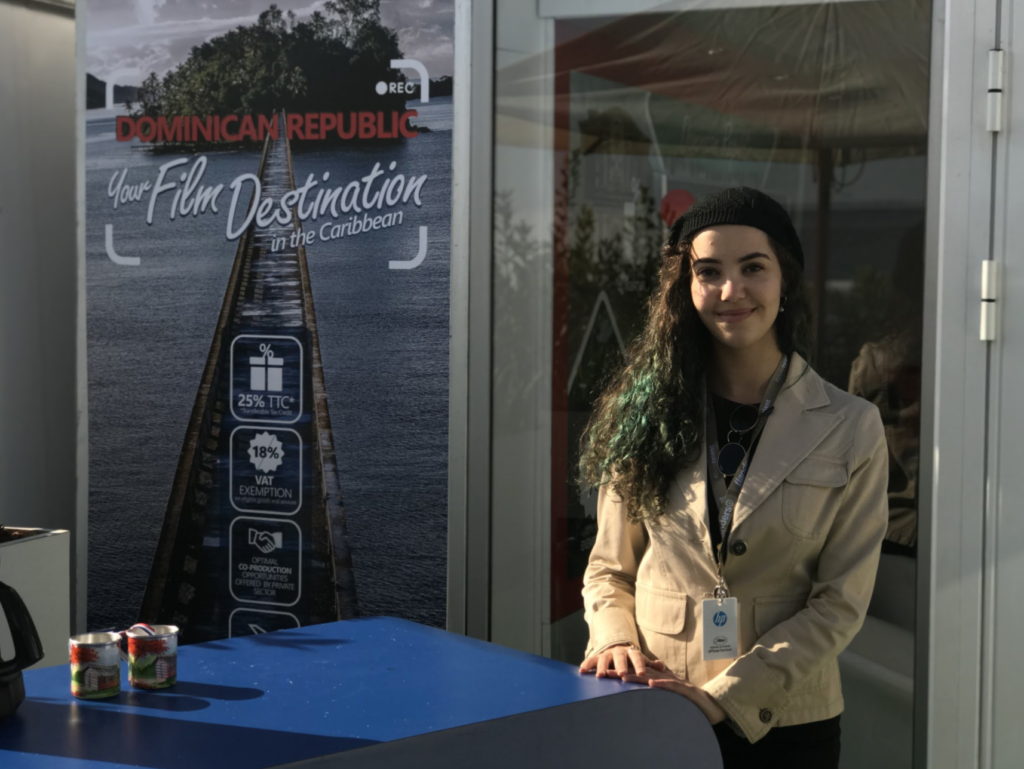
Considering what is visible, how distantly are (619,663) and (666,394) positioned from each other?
501 millimetres

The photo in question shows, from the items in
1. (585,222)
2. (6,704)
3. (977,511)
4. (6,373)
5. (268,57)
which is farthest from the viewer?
(6,373)

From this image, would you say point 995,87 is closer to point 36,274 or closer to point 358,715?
point 358,715

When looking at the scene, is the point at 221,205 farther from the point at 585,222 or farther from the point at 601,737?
the point at 601,737

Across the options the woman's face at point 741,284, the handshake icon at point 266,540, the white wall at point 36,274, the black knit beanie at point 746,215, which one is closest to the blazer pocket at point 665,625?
the woman's face at point 741,284

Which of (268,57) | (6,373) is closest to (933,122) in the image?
(268,57)

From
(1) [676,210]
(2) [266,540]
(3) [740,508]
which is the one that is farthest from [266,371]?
(3) [740,508]

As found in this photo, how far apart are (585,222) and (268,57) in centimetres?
116

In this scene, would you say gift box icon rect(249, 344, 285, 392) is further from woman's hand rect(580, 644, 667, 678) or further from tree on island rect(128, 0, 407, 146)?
woman's hand rect(580, 644, 667, 678)

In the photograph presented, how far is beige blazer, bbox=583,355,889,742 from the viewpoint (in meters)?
1.89

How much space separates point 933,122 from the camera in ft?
9.71

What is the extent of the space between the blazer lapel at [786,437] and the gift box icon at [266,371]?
198 centimetres

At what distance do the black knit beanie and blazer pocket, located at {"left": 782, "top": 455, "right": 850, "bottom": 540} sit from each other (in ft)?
1.34

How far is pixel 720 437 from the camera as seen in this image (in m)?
2.10

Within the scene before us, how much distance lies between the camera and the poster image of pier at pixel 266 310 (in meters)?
3.42
